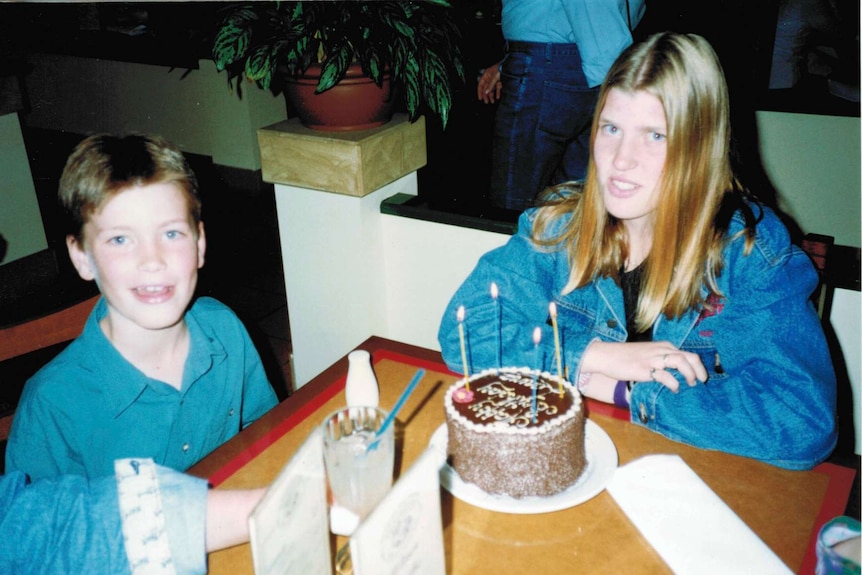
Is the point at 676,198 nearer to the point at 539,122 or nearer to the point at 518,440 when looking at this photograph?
the point at 518,440

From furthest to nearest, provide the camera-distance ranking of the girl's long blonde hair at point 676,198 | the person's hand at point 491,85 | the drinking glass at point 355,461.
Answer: the person's hand at point 491,85 → the girl's long blonde hair at point 676,198 → the drinking glass at point 355,461

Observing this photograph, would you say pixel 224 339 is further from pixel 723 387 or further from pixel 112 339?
pixel 723 387

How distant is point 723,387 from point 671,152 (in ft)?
1.59

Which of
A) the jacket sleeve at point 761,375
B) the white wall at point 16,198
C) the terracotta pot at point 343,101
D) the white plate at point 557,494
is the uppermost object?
the terracotta pot at point 343,101

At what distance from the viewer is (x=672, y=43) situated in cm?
149

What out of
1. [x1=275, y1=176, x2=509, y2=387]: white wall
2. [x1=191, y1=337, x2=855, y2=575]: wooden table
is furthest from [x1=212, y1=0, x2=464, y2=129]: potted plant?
[x1=191, y1=337, x2=855, y2=575]: wooden table

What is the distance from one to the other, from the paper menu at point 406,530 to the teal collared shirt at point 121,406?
773mm

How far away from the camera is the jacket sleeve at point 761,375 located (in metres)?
1.30

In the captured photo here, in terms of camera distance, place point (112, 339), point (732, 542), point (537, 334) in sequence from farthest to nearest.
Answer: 1. point (112, 339)
2. point (537, 334)
3. point (732, 542)

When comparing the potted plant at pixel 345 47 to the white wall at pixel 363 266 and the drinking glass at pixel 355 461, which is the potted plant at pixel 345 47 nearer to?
the white wall at pixel 363 266

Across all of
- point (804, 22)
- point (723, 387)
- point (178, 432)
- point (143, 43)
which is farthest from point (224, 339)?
point (143, 43)

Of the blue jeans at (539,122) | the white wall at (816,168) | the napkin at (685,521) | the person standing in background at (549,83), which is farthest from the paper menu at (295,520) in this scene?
the white wall at (816,168)

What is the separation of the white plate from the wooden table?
21 millimetres

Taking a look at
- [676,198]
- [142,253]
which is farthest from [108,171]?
[676,198]
